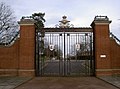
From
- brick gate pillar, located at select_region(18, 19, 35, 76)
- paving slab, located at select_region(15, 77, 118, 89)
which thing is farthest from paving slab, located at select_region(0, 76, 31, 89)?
brick gate pillar, located at select_region(18, 19, 35, 76)

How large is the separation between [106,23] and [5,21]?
2021 cm

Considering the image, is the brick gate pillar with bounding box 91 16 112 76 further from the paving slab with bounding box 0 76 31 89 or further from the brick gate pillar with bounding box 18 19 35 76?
the paving slab with bounding box 0 76 31 89

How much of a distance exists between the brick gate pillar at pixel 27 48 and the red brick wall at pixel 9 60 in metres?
0.42

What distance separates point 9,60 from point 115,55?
9123 mm

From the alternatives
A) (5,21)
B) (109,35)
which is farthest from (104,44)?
(5,21)

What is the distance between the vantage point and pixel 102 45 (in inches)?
961

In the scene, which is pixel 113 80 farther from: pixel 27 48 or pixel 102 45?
pixel 27 48

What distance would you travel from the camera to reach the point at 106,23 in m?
24.5

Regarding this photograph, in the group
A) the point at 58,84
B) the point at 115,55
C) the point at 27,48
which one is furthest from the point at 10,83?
the point at 115,55

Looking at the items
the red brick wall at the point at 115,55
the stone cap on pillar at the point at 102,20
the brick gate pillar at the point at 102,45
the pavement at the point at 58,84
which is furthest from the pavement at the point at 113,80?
the stone cap on pillar at the point at 102,20

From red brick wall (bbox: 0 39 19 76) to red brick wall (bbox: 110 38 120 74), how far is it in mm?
8215

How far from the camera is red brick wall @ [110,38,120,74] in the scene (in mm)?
24359

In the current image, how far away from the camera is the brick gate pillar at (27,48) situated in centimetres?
2405

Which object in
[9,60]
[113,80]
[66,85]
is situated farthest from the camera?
[9,60]
